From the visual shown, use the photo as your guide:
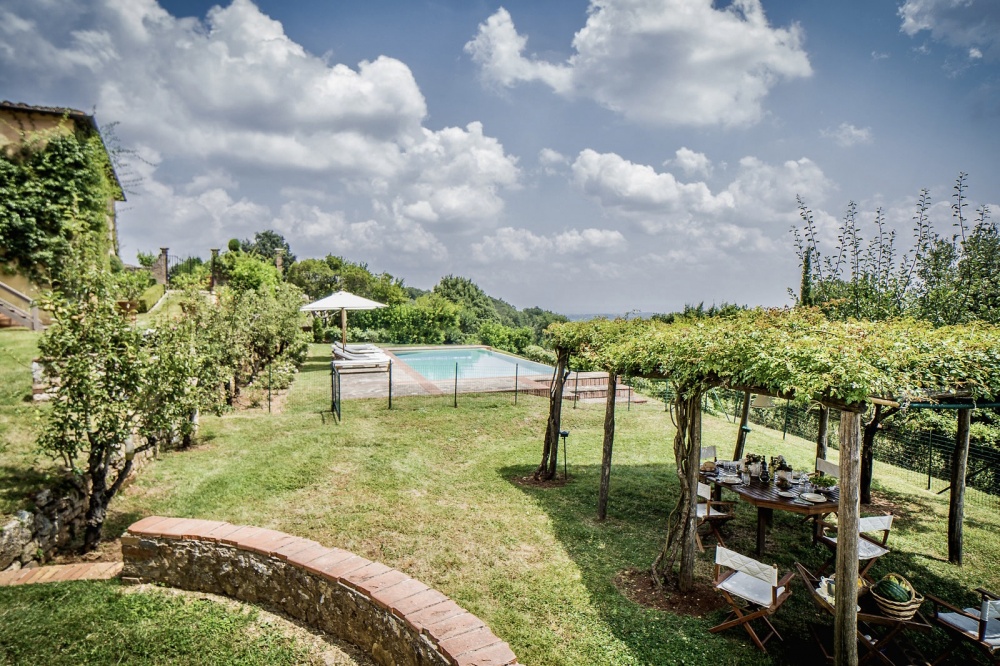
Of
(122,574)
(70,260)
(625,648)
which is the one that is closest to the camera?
(625,648)

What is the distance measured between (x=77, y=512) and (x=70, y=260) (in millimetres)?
3004

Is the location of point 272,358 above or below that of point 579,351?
below

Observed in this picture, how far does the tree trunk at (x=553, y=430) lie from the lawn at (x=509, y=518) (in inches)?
14.9

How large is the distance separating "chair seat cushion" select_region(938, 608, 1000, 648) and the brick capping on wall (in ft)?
13.4

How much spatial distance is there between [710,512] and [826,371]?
3702mm

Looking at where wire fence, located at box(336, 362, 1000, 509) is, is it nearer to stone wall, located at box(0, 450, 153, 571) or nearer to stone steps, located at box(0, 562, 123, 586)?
stone wall, located at box(0, 450, 153, 571)

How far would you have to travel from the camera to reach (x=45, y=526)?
509cm

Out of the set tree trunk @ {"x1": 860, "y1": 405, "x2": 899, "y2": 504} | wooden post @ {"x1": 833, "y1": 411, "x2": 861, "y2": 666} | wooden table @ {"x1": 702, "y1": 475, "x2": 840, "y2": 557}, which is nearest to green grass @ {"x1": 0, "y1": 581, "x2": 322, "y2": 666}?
wooden post @ {"x1": 833, "y1": 411, "x2": 861, "y2": 666}

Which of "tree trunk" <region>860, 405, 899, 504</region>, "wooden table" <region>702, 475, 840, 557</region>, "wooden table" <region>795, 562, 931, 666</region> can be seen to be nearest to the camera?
"wooden table" <region>795, 562, 931, 666</region>

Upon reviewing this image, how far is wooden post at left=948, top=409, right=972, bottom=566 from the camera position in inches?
245

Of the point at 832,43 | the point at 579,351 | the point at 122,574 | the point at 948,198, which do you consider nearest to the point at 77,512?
the point at 122,574

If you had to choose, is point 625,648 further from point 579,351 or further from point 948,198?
point 948,198

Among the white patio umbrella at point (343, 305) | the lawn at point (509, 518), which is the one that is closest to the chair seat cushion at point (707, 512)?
the lawn at point (509, 518)

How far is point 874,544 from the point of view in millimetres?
5520
